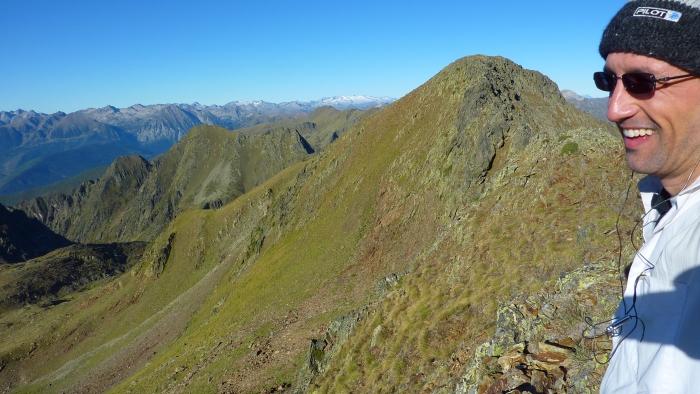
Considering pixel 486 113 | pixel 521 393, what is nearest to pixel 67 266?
pixel 486 113

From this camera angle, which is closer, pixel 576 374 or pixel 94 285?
pixel 576 374

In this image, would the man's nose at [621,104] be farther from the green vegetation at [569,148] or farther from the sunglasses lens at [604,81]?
the green vegetation at [569,148]

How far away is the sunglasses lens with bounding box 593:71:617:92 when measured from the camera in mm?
3428

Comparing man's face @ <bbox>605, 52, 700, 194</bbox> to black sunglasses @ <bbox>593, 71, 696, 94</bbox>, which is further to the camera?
black sunglasses @ <bbox>593, 71, 696, 94</bbox>

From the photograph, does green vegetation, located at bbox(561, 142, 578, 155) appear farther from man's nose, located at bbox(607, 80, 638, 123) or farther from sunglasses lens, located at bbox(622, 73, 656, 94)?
sunglasses lens, located at bbox(622, 73, 656, 94)

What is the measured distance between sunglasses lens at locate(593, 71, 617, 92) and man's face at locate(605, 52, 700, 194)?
159 mm

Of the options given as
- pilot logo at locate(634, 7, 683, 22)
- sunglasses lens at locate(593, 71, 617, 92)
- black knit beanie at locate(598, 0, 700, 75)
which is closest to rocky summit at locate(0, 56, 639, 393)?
sunglasses lens at locate(593, 71, 617, 92)

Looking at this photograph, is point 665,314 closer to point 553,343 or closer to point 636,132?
point 636,132

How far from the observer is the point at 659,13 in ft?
9.46

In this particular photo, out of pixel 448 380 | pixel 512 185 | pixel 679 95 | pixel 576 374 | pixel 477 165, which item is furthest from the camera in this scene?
pixel 477 165

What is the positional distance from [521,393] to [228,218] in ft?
346

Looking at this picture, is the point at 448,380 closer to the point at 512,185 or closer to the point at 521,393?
the point at 521,393

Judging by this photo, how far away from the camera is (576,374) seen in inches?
272

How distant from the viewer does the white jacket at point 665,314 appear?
212 centimetres
